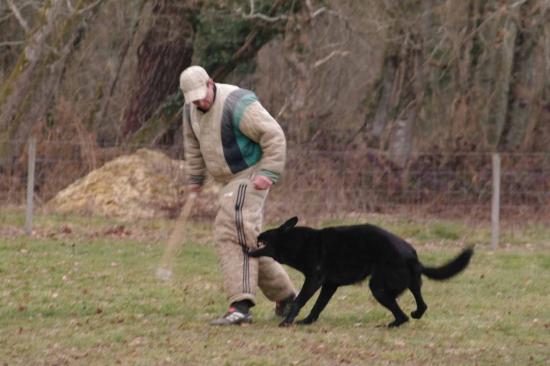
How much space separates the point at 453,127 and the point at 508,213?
589cm

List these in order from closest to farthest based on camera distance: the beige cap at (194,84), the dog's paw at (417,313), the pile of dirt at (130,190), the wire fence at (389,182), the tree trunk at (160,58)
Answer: the beige cap at (194,84)
the dog's paw at (417,313)
the wire fence at (389,182)
the pile of dirt at (130,190)
the tree trunk at (160,58)

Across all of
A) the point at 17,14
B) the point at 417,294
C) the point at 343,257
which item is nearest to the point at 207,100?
the point at 343,257

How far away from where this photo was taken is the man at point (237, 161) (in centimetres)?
792

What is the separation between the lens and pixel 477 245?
1475 cm

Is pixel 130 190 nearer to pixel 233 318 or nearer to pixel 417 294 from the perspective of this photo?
pixel 233 318

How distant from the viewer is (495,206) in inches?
579

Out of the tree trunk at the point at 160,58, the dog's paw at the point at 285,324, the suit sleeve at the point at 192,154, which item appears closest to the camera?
the dog's paw at the point at 285,324

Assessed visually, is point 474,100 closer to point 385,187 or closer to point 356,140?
→ point 356,140

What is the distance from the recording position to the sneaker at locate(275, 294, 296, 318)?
852 centimetres

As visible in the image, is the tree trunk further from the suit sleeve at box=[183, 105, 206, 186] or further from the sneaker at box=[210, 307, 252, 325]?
the sneaker at box=[210, 307, 252, 325]

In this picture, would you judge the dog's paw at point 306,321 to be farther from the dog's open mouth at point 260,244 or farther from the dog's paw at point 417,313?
the dog's paw at point 417,313

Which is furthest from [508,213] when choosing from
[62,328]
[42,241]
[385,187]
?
[62,328]

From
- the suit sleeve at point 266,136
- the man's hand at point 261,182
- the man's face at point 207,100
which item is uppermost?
the man's face at point 207,100

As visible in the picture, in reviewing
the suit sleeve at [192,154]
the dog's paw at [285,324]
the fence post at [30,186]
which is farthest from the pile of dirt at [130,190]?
the dog's paw at [285,324]
